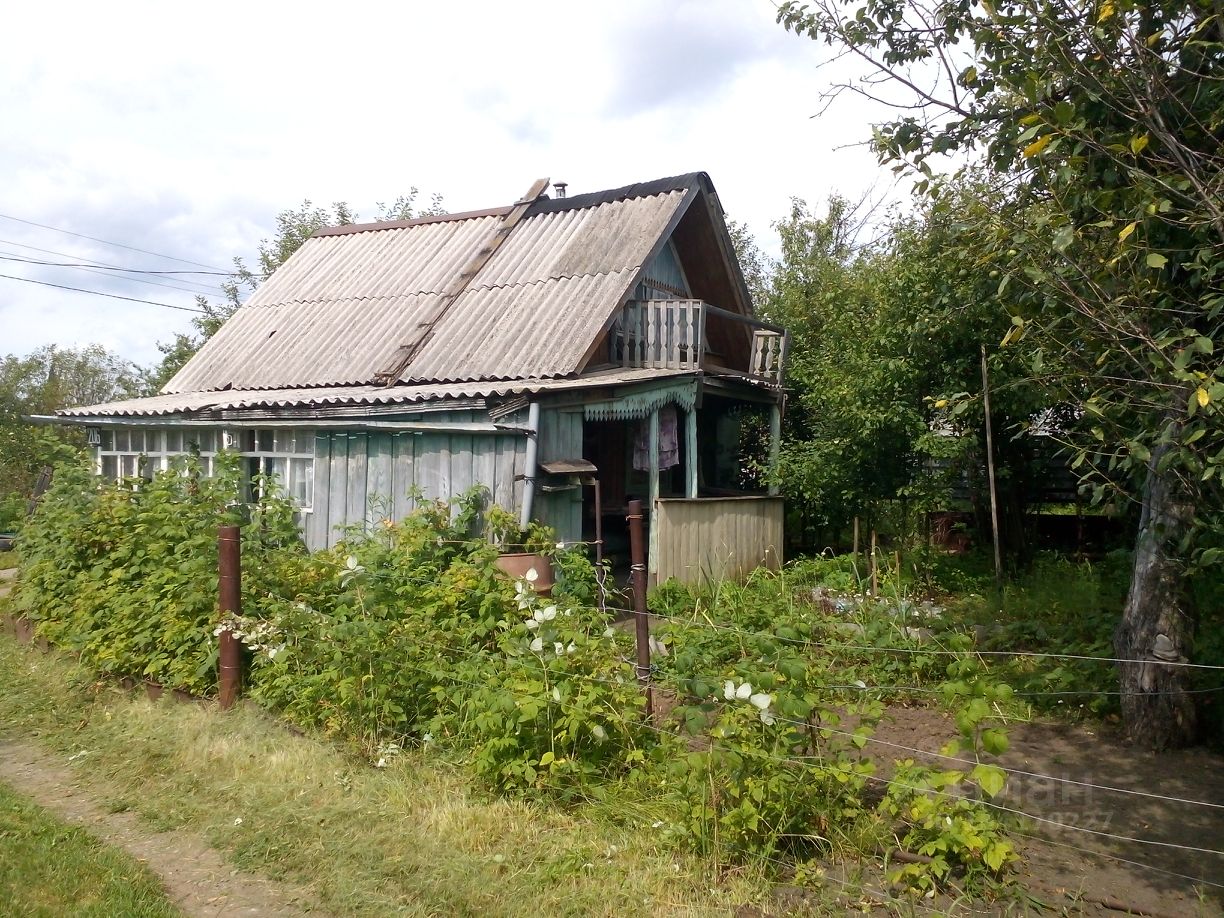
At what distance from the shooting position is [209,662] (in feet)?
20.4

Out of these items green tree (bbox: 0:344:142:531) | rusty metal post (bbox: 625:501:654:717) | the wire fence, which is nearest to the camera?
the wire fence

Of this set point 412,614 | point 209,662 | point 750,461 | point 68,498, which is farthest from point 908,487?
point 68,498

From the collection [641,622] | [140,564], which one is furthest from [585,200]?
[641,622]

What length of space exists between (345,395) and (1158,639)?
8248mm

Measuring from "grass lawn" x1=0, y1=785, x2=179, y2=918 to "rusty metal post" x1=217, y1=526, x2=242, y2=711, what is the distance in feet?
4.65

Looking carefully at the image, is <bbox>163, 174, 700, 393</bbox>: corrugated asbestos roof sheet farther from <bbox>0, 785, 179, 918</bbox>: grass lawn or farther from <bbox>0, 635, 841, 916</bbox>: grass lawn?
<bbox>0, 785, 179, 918</bbox>: grass lawn

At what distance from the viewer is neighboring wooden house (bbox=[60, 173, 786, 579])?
9266 mm

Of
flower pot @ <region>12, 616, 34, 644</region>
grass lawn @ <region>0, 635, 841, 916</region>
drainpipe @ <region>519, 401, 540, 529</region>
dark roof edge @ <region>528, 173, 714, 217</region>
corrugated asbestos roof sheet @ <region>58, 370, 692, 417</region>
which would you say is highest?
dark roof edge @ <region>528, 173, 714, 217</region>

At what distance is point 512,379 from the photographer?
10445 mm

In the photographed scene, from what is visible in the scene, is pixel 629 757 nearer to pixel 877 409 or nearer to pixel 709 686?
pixel 709 686

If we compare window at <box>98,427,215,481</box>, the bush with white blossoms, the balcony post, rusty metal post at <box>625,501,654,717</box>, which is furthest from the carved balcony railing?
the bush with white blossoms

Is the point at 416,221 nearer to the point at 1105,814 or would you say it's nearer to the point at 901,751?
the point at 901,751

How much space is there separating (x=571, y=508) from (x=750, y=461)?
16.2 feet

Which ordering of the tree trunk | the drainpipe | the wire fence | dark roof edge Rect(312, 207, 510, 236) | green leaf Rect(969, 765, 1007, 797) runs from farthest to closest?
dark roof edge Rect(312, 207, 510, 236), the drainpipe, the tree trunk, the wire fence, green leaf Rect(969, 765, 1007, 797)
